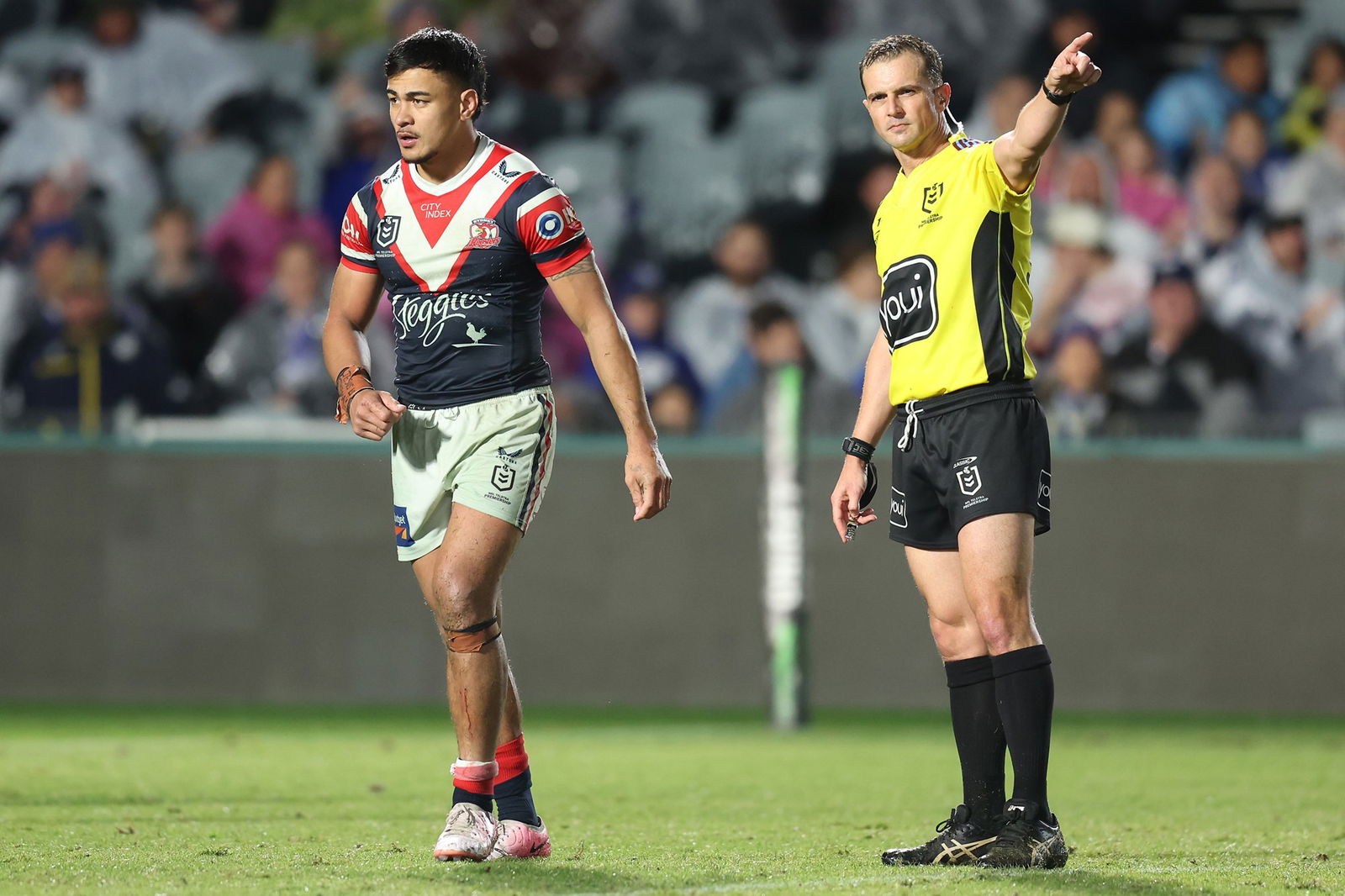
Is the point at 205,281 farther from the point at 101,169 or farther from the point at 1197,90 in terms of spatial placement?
the point at 1197,90

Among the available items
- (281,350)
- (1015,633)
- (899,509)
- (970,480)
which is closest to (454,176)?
(899,509)

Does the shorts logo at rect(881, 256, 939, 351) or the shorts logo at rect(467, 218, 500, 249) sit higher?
the shorts logo at rect(467, 218, 500, 249)

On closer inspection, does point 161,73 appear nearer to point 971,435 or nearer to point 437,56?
point 437,56

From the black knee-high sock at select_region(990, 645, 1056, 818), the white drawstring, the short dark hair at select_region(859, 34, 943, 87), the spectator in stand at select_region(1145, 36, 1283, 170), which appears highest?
the spectator in stand at select_region(1145, 36, 1283, 170)

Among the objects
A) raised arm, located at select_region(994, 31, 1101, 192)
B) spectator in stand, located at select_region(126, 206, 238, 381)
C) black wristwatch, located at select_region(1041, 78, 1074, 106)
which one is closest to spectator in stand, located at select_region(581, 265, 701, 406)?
spectator in stand, located at select_region(126, 206, 238, 381)

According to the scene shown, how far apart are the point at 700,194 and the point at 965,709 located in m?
8.45

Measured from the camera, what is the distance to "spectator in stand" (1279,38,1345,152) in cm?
1277

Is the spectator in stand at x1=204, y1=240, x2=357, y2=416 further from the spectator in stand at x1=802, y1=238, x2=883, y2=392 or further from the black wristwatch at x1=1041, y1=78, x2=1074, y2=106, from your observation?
the black wristwatch at x1=1041, y1=78, x2=1074, y2=106

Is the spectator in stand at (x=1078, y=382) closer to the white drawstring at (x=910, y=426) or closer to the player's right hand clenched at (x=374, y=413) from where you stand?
the white drawstring at (x=910, y=426)

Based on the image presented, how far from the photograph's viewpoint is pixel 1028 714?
14.4 feet

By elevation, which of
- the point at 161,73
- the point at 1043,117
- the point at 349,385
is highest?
the point at 161,73

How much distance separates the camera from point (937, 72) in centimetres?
455

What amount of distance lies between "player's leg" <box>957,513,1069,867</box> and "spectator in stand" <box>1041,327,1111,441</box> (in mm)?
5757

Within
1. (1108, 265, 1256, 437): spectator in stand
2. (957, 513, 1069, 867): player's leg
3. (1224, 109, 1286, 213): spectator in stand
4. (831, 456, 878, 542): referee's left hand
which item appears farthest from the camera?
(1224, 109, 1286, 213): spectator in stand
